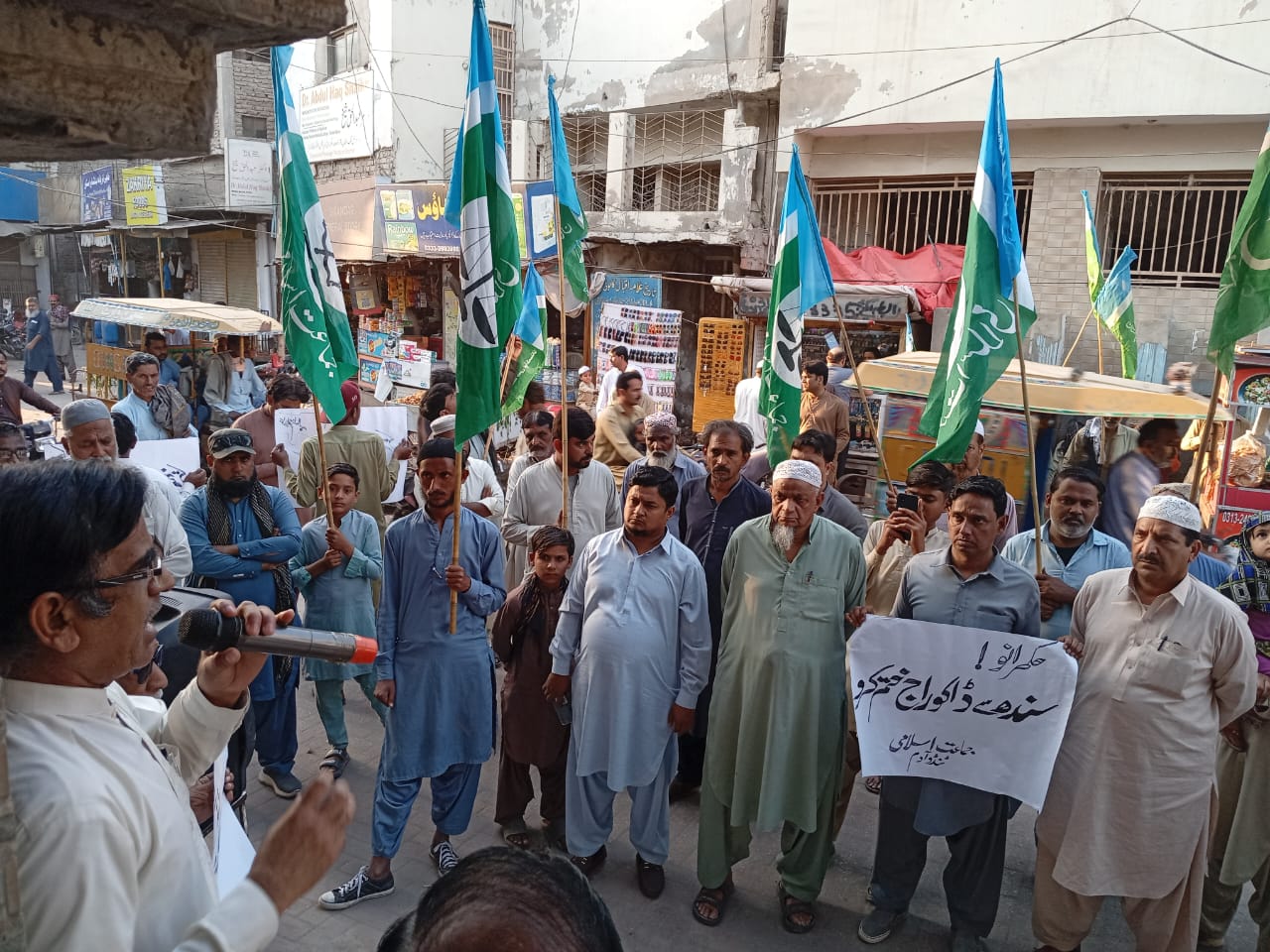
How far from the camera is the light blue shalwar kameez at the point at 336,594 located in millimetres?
4820

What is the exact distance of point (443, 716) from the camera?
396 cm

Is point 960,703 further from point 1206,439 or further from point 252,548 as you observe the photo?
point 252,548

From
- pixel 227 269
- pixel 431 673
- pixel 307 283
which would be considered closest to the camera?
pixel 431 673

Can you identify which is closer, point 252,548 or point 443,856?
point 443,856

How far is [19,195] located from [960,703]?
3410 cm

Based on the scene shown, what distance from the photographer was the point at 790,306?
18.6 feet

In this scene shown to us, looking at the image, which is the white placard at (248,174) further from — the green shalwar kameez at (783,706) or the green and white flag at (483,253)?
the green shalwar kameez at (783,706)

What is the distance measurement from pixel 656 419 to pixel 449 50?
16994 mm

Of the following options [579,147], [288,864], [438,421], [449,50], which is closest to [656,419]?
[438,421]

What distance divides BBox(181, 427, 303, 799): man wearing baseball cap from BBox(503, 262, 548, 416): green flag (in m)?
1.81

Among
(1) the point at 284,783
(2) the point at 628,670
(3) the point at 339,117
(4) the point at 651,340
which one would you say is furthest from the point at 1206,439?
(3) the point at 339,117

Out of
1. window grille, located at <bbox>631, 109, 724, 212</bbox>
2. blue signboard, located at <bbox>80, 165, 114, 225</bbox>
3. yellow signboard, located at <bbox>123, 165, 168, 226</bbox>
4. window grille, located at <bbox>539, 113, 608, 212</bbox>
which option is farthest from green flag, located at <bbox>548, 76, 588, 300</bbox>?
blue signboard, located at <bbox>80, 165, 114, 225</bbox>

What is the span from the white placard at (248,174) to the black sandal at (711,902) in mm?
22921

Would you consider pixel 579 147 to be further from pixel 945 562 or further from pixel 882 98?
pixel 945 562
